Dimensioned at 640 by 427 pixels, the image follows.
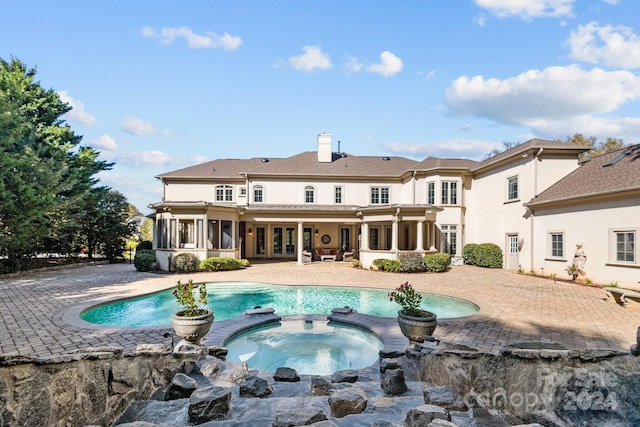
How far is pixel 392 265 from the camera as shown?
1748 centimetres

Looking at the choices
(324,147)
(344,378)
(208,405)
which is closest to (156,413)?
(208,405)

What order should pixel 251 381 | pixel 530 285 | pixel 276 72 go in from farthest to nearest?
pixel 276 72 < pixel 530 285 < pixel 251 381

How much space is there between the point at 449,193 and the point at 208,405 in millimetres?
20599

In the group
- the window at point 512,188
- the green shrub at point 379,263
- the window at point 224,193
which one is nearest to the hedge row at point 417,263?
the green shrub at point 379,263

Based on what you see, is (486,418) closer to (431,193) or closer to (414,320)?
(414,320)

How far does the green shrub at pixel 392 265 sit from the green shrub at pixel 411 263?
230mm

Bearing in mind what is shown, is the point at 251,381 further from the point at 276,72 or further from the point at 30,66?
the point at 30,66

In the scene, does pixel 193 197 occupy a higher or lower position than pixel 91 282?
higher

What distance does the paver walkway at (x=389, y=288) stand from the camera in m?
6.54

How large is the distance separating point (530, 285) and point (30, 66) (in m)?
30.9

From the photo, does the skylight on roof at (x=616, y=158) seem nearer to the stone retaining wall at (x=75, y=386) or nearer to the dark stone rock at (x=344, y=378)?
the dark stone rock at (x=344, y=378)

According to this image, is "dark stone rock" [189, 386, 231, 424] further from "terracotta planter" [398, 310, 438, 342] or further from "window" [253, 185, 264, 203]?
"window" [253, 185, 264, 203]

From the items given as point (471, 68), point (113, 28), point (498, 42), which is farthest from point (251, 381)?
point (471, 68)

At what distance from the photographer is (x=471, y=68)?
50.2ft
